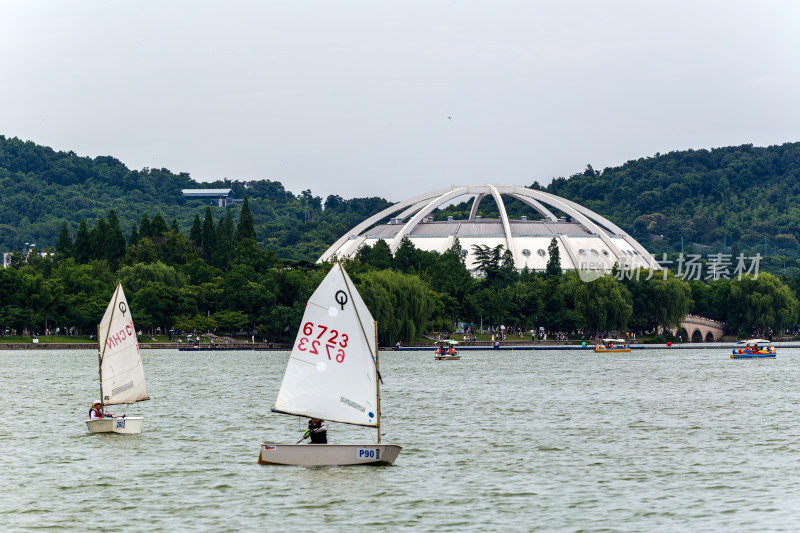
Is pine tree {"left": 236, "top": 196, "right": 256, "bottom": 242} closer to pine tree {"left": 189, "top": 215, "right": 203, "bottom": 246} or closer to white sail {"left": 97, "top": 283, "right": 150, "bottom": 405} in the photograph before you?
pine tree {"left": 189, "top": 215, "right": 203, "bottom": 246}

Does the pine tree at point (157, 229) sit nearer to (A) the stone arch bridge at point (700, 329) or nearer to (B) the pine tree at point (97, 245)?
(B) the pine tree at point (97, 245)

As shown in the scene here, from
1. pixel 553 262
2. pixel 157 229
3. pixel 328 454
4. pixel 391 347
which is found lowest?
pixel 328 454

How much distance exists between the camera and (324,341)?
34.1 metres

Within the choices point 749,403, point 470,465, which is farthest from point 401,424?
point 749,403

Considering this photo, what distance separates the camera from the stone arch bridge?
161750mm

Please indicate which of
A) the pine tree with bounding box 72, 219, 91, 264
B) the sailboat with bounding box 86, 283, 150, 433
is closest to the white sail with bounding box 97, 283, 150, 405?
the sailboat with bounding box 86, 283, 150, 433

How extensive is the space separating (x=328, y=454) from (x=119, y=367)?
14.9m

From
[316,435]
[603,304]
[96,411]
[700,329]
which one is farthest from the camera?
[700,329]

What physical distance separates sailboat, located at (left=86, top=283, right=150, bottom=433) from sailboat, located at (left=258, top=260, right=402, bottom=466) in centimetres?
1255

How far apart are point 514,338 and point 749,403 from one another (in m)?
88.2

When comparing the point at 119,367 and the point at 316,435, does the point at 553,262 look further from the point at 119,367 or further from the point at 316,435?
the point at 316,435

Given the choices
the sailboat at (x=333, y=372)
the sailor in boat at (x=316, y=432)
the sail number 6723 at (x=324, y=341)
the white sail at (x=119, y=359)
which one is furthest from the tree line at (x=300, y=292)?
the sail number 6723 at (x=324, y=341)

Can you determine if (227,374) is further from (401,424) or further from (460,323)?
(460,323)

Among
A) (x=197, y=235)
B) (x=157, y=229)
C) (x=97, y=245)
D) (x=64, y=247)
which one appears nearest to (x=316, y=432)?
(x=97, y=245)
